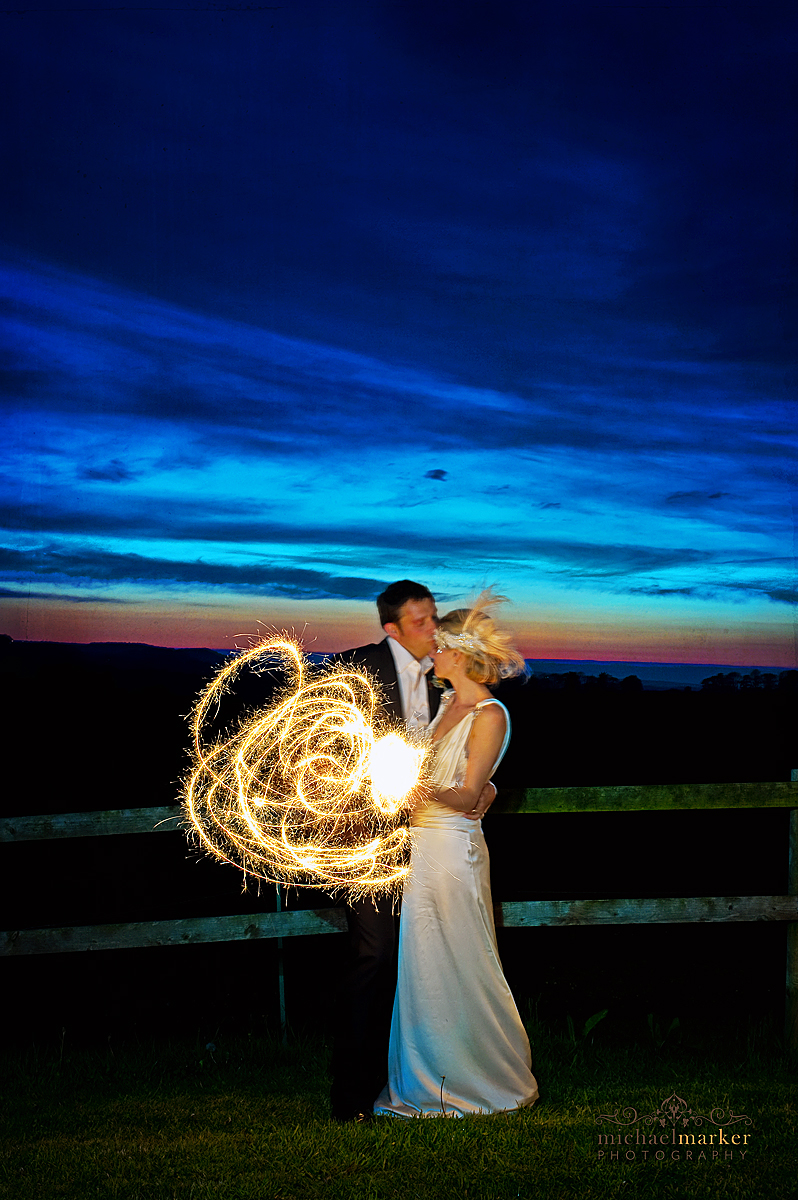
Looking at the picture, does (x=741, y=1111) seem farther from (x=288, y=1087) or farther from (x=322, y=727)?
(x=322, y=727)

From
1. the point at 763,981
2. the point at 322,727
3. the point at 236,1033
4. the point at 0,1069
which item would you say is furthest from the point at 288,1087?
the point at 763,981

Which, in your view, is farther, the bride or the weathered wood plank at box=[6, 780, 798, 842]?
the weathered wood plank at box=[6, 780, 798, 842]

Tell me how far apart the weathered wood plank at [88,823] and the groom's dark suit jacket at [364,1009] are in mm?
1433

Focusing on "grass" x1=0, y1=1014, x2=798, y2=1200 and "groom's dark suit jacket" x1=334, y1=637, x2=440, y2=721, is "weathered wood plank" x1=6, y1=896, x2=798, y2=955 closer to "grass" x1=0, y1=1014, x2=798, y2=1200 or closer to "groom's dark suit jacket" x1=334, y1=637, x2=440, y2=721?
"grass" x1=0, y1=1014, x2=798, y2=1200

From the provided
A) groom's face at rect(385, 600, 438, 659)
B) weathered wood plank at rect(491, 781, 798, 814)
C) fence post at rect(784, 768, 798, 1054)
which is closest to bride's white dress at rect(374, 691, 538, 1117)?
groom's face at rect(385, 600, 438, 659)

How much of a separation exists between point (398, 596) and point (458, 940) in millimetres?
1713

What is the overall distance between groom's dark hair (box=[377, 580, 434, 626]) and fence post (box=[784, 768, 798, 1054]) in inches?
101

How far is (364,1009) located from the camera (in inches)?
194

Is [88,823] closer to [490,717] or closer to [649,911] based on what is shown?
[490,717]

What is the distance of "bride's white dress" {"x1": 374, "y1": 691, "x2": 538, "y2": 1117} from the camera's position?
4.94 meters

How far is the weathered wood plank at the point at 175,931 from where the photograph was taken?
5.89m

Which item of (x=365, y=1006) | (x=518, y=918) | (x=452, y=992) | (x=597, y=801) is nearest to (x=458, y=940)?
(x=452, y=992)

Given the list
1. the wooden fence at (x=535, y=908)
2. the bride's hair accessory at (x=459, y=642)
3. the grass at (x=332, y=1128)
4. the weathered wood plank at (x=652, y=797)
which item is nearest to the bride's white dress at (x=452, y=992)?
the grass at (x=332, y=1128)

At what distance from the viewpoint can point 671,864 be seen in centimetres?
1905
